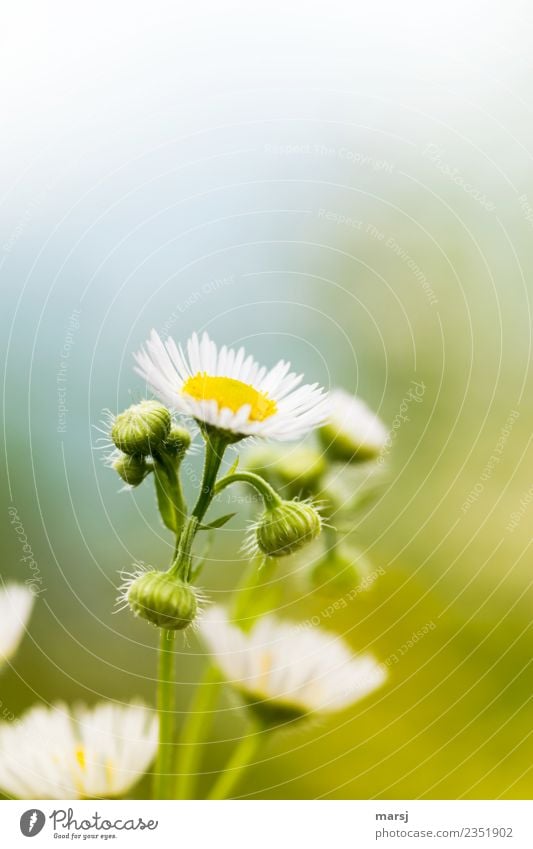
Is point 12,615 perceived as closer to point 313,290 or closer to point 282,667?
point 282,667

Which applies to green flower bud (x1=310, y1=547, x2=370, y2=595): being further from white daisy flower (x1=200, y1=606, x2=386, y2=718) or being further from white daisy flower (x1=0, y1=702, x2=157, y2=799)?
white daisy flower (x1=0, y1=702, x2=157, y2=799)

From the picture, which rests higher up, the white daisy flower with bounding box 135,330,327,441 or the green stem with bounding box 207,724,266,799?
the white daisy flower with bounding box 135,330,327,441

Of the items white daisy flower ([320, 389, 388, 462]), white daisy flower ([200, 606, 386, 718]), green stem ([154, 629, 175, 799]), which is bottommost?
green stem ([154, 629, 175, 799])

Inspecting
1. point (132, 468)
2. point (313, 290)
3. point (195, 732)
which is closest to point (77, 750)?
point (195, 732)

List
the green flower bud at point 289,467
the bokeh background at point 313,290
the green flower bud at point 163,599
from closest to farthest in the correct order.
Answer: the green flower bud at point 163,599 < the green flower bud at point 289,467 < the bokeh background at point 313,290

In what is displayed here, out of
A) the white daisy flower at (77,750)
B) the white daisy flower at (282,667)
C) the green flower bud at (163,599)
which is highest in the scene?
the white daisy flower at (282,667)

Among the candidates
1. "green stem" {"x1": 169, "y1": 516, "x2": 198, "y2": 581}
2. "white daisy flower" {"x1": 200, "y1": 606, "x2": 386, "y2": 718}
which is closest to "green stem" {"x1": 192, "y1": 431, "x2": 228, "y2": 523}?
"green stem" {"x1": 169, "y1": 516, "x2": 198, "y2": 581}

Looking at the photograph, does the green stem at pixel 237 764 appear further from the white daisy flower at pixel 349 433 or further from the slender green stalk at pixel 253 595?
the white daisy flower at pixel 349 433

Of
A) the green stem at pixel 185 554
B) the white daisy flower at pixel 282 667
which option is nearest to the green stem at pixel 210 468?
the green stem at pixel 185 554
